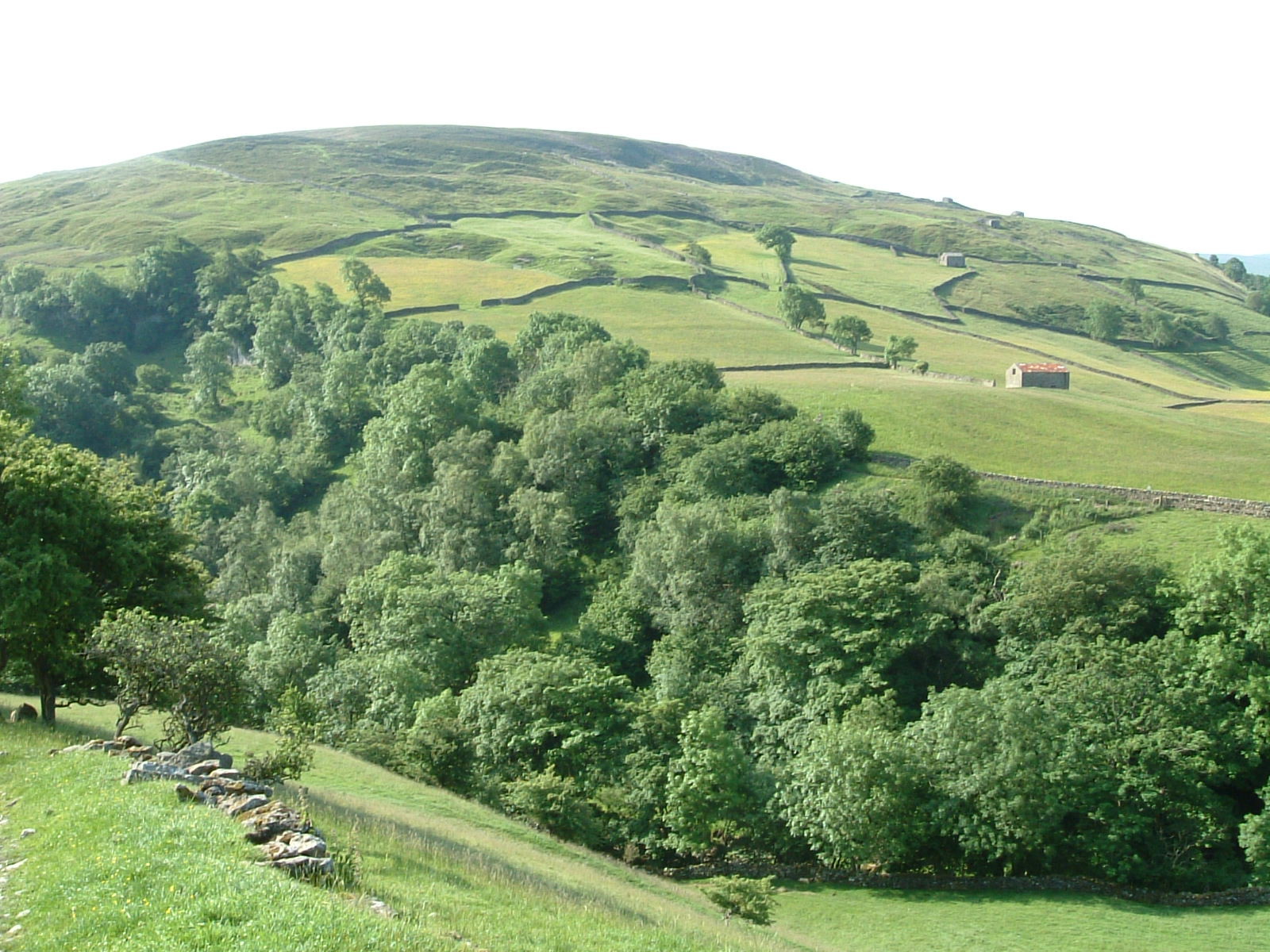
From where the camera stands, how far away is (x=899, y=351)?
366 ft

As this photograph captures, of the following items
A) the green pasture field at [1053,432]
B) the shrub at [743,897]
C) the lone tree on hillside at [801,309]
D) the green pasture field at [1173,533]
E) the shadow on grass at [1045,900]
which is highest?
the lone tree on hillside at [801,309]

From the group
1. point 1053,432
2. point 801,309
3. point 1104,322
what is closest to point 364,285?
point 801,309

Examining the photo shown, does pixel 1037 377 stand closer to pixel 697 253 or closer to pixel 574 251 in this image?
pixel 697 253

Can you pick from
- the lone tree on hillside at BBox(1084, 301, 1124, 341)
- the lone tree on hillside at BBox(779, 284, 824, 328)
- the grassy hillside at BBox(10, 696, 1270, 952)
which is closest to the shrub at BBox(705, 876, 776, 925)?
the grassy hillside at BBox(10, 696, 1270, 952)

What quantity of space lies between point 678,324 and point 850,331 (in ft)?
66.1

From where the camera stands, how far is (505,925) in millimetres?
17062

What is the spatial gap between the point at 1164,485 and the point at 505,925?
62390 millimetres

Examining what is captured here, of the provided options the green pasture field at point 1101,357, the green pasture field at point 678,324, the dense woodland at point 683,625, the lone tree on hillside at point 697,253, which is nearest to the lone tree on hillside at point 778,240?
the lone tree on hillside at point 697,253

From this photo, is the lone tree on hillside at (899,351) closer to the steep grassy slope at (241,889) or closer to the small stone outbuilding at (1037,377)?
Result: the small stone outbuilding at (1037,377)

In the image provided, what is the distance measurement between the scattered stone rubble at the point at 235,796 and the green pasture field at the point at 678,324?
3379 inches

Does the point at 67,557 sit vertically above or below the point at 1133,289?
below

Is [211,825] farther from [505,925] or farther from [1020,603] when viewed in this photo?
[1020,603]

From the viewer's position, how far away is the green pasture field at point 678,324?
11138cm

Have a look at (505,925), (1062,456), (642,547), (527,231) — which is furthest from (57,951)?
(527,231)
